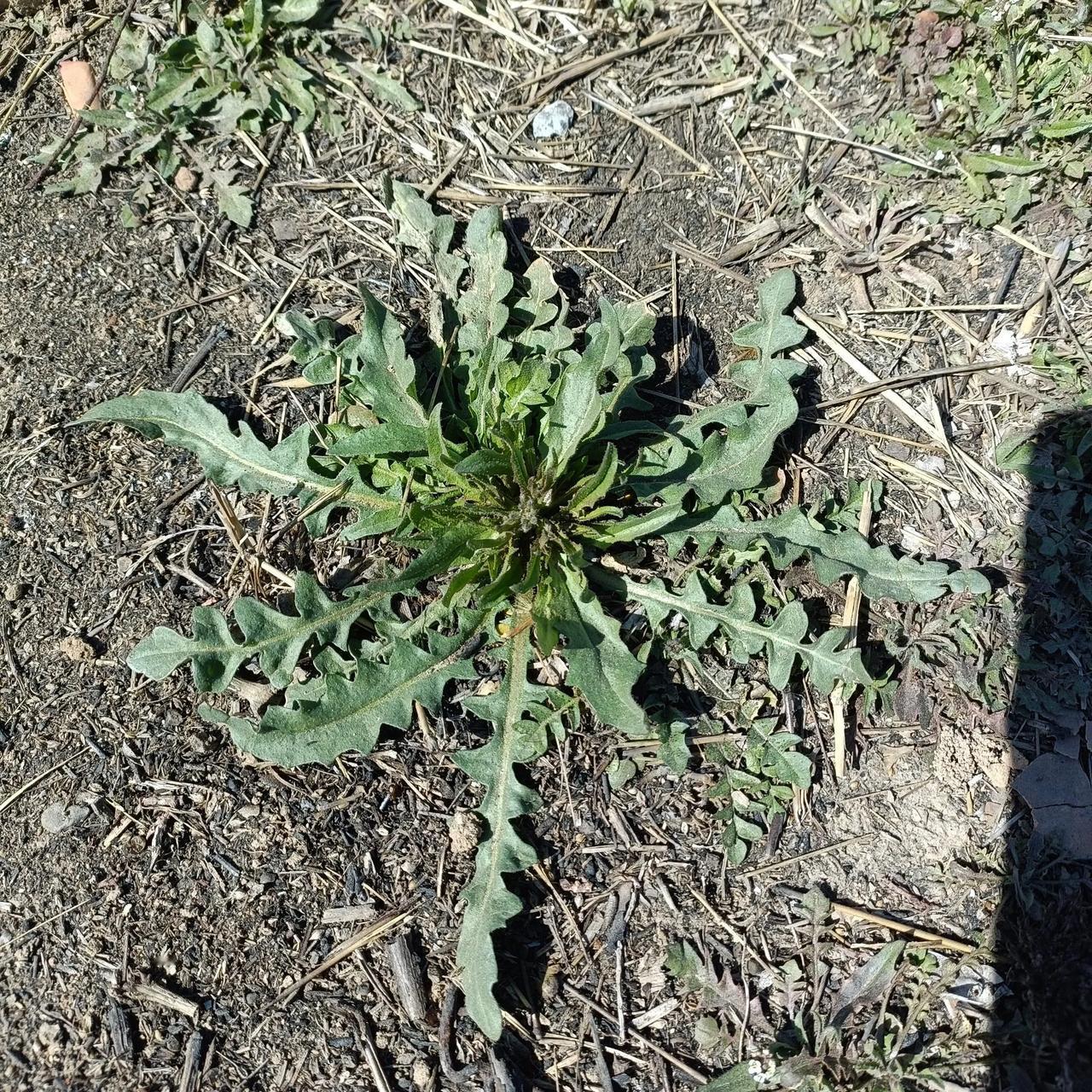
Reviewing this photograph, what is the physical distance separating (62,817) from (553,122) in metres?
2.92

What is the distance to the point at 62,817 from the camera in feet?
8.87

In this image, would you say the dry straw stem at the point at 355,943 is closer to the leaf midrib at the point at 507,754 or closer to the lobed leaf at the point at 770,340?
the leaf midrib at the point at 507,754

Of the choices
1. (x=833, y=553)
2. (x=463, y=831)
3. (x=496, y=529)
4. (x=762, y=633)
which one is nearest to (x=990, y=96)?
(x=833, y=553)

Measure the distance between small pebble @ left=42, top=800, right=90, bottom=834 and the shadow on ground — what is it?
2.77 metres

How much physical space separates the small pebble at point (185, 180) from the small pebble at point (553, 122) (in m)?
1.28

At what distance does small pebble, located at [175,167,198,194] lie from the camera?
330cm

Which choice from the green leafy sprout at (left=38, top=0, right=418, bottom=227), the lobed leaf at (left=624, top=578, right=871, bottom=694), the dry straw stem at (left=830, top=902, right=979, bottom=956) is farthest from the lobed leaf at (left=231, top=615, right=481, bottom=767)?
the green leafy sprout at (left=38, top=0, right=418, bottom=227)

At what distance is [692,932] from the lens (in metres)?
2.71

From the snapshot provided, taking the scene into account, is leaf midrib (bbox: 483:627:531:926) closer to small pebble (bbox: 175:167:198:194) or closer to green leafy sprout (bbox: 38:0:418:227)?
green leafy sprout (bbox: 38:0:418:227)

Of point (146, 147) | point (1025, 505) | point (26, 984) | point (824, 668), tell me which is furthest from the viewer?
point (146, 147)

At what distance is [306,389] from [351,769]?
4.31ft

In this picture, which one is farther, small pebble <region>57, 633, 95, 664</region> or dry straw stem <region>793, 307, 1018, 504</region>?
dry straw stem <region>793, 307, 1018, 504</region>

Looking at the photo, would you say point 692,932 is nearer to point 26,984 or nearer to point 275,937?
point 275,937

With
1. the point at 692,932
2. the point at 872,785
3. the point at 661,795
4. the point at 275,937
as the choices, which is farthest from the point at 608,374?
the point at 275,937
